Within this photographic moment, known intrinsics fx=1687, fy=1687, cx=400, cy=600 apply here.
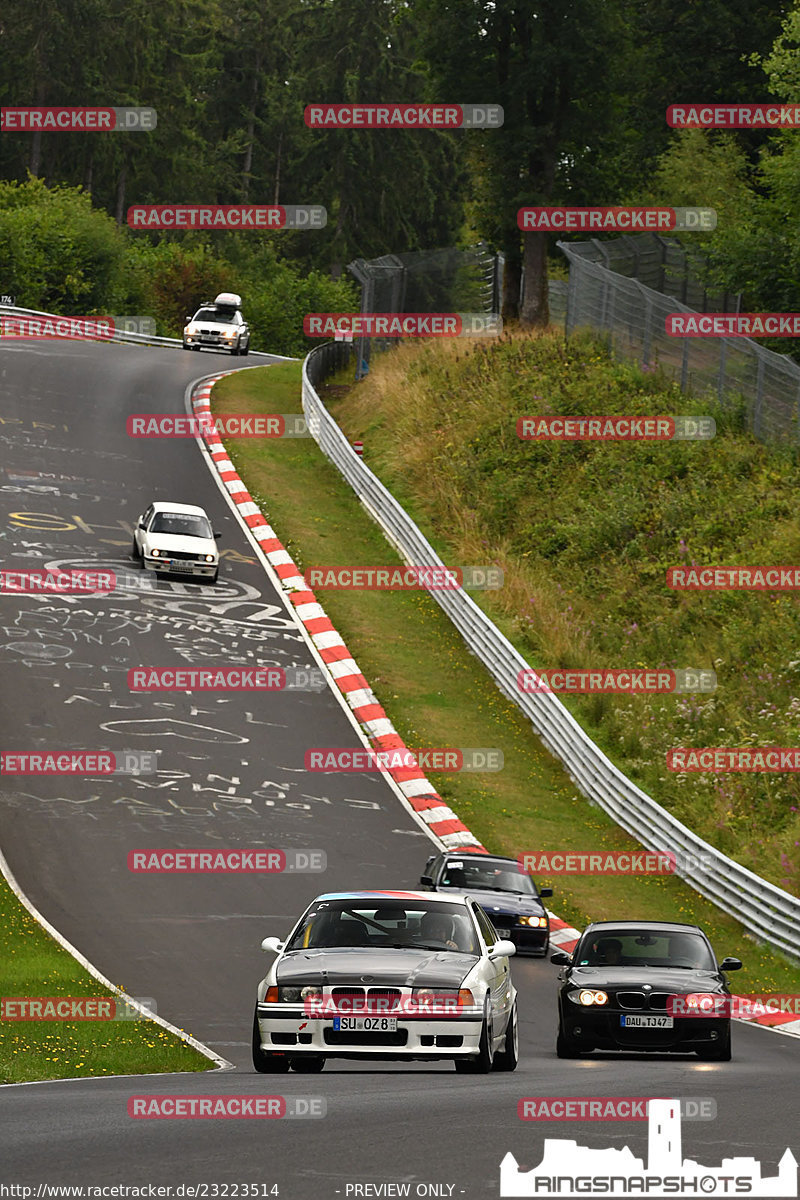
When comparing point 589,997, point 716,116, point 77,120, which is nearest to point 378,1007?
point 589,997

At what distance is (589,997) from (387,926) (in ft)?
7.16

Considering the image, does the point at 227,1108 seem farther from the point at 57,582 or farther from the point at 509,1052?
the point at 57,582

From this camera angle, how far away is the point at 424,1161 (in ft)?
26.3

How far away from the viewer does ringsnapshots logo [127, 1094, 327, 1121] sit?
29.9 feet

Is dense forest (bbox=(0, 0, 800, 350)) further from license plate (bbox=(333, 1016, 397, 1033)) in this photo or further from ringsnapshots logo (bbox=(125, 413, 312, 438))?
license plate (bbox=(333, 1016, 397, 1033))

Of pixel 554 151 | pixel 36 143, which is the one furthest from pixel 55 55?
pixel 554 151

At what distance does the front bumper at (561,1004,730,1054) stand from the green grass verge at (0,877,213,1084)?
3.02 meters

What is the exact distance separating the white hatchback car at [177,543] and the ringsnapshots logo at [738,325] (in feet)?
37.3

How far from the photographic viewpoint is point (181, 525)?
33.4 metres

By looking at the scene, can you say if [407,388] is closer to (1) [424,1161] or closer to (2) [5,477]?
(2) [5,477]

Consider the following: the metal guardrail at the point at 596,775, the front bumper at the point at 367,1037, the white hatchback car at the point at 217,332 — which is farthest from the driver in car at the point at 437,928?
the white hatchback car at the point at 217,332

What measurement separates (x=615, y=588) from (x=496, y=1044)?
66.3ft

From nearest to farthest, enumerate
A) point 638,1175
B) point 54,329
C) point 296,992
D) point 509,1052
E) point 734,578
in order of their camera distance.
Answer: point 638,1175
point 296,992
point 509,1052
point 734,578
point 54,329

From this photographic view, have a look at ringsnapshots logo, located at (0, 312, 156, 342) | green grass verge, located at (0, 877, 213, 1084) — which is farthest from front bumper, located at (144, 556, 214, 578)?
ringsnapshots logo, located at (0, 312, 156, 342)
